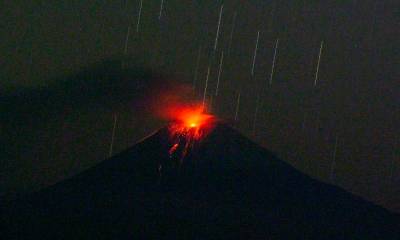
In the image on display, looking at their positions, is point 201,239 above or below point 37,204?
above

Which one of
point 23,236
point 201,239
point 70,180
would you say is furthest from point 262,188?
point 23,236

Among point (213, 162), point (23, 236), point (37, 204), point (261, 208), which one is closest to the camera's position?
point (23, 236)

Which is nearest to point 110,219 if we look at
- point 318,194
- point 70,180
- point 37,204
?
point 37,204

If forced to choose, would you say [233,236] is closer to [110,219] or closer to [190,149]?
[110,219]

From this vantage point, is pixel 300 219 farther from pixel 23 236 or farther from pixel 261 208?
pixel 23 236

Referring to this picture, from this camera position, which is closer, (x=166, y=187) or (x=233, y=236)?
(x=233, y=236)

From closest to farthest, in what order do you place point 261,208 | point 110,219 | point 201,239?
1. point 201,239
2. point 110,219
3. point 261,208
